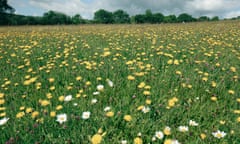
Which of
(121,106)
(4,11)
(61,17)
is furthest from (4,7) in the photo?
(121,106)

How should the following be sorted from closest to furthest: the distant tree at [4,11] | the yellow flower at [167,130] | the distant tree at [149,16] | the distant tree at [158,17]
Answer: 1. the yellow flower at [167,130]
2. the distant tree at [4,11]
3. the distant tree at [149,16]
4. the distant tree at [158,17]

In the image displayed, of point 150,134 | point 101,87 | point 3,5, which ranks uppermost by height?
point 3,5

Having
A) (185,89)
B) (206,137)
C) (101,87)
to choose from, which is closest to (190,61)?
(185,89)

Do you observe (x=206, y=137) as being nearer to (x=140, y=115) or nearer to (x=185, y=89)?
(x=140, y=115)

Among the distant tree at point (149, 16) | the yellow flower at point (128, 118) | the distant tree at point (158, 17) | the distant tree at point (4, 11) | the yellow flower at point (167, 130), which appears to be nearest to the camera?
the yellow flower at point (167, 130)

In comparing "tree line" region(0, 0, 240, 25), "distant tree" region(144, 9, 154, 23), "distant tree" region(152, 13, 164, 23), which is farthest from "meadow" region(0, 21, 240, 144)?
"distant tree" region(152, 13, 164, 23)

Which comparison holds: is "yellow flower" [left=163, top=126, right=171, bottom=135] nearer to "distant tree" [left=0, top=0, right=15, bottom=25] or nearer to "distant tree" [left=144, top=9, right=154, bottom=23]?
"distant tree" [left=0, top=0, right=15, bottom=25]

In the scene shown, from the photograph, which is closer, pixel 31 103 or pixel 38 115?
pixel 38 115

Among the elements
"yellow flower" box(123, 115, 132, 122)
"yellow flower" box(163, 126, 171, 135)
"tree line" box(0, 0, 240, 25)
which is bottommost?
"yellow flower" box(163, 126, 171, 135)

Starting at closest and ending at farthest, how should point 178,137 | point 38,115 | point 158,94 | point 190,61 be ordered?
point 178,137, point 38,115, point 158,94, point 190,61

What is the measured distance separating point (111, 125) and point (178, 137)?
655 millimetres

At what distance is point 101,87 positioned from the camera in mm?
2854

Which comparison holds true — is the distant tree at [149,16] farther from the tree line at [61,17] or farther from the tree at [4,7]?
the tree at [4,7]

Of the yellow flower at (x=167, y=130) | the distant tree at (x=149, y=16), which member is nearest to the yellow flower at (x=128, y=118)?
the yellow flower at (x=167, y=130)
